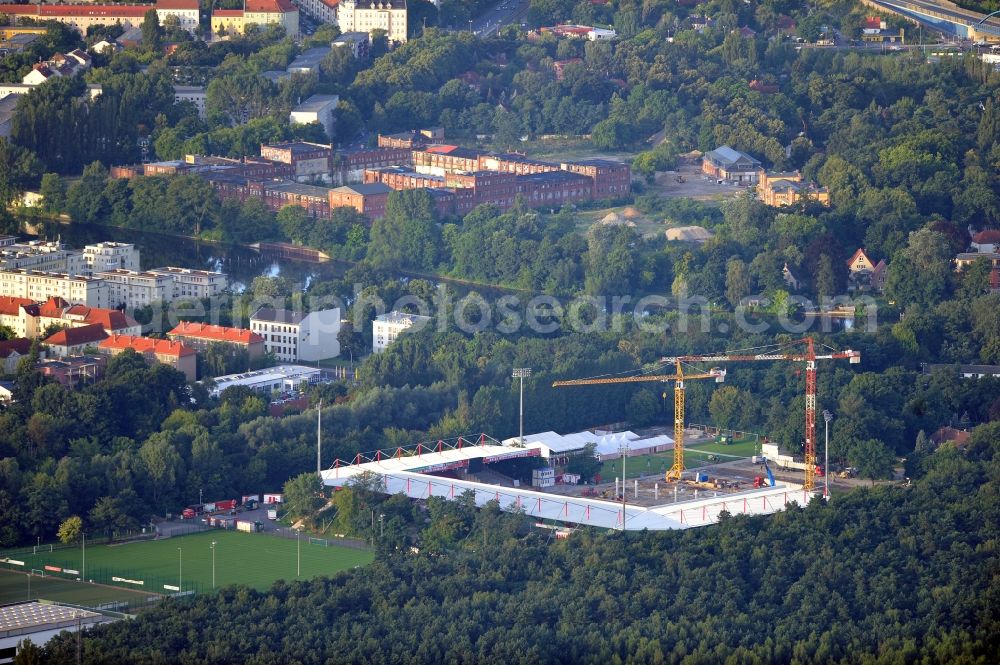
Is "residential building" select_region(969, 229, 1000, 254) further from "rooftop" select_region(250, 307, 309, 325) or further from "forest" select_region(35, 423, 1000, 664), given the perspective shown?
"forest" select_region(35, 423, 1000, 664)

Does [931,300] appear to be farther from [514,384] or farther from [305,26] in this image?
[305,26]

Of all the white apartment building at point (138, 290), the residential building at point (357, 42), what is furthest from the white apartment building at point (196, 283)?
the residential building at point (357, 42)

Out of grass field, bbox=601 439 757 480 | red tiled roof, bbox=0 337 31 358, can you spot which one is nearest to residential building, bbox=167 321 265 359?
red tiled roof, bbox=0 337 31 358

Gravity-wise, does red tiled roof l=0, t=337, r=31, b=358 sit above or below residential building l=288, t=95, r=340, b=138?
below

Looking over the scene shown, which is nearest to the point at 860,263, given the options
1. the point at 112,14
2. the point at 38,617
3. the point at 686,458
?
the point at 686,458

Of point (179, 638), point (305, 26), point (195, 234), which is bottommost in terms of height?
point (179, 638)

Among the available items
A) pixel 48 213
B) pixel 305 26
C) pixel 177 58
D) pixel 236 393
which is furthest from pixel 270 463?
pixel 305 26
